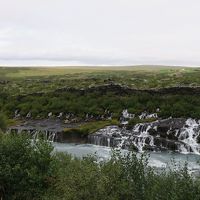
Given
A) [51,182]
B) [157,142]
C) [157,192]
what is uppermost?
[157,192]

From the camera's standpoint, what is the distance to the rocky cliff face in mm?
88750

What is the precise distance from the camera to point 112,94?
400ft

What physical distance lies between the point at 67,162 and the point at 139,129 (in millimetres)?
45668

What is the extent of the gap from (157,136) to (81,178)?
56.0 metres

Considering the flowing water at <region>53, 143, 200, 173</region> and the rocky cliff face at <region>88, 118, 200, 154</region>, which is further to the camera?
the rocky cliff face at <region>88, 118, 200, 154</region>

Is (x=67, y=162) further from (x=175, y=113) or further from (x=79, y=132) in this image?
(x=175, y=113)

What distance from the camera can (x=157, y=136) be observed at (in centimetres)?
9325

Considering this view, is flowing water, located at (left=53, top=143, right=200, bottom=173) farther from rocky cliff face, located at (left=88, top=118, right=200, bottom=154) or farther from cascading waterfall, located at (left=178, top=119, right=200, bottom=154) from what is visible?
cascading waterfall, located at (left=178, top=119, right=200, bottom=154)

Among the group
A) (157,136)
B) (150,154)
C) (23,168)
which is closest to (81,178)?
(23,168)

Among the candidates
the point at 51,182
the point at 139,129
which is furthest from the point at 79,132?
the point at 51,182

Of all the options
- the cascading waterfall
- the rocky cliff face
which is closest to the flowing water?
the rocky cliff face

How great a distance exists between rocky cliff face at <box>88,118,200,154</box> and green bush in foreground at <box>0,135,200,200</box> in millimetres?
34881

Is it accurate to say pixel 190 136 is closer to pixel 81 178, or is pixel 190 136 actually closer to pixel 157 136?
pixel 157 136

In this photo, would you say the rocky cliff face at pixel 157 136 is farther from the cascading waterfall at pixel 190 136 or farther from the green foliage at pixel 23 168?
the green foliage at pixel 23 168
